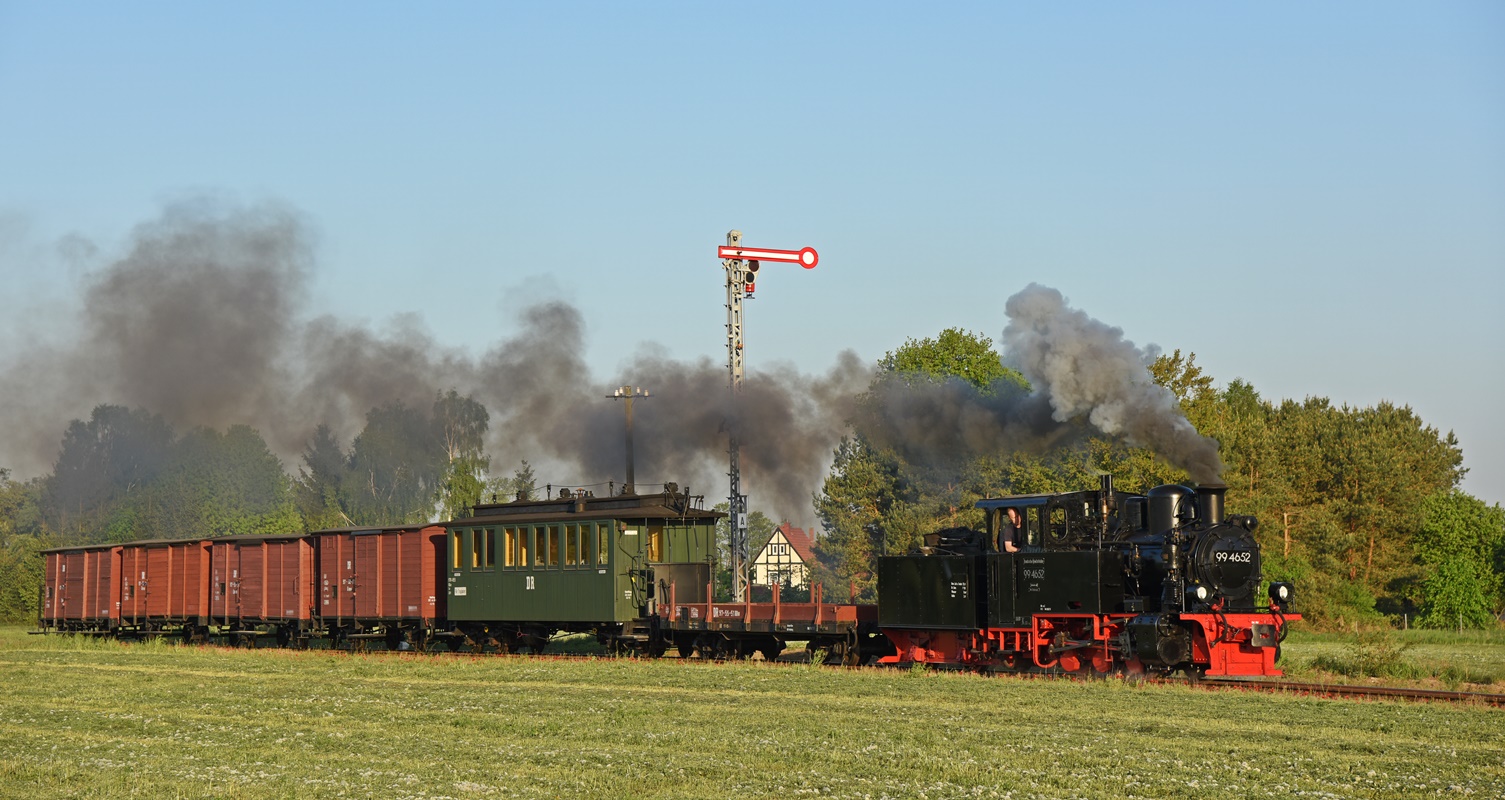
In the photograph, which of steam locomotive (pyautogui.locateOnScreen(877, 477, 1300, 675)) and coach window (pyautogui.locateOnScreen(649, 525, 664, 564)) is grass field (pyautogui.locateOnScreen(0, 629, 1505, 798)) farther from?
coach window (pyautogui.locateOnScreen(649, 525, 664, 564))

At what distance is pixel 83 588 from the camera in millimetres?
44594

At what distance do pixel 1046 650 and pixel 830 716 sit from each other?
6694mm

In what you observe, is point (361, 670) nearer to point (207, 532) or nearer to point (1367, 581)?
point (1367, 581)

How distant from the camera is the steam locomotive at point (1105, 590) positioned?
832 inches

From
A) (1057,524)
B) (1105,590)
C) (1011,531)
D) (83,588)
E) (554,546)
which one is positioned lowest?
(83,588)

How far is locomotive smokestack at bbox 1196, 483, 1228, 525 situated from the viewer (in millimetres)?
21625

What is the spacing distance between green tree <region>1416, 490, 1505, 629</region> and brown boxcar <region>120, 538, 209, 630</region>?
47.0 m

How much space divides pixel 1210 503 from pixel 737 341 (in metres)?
15.4

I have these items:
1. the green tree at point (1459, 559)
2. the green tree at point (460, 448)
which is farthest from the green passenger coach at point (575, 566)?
the green tree at point (1459, 559)

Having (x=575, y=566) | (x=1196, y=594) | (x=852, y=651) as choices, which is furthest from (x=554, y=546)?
(x=1196, y=594)

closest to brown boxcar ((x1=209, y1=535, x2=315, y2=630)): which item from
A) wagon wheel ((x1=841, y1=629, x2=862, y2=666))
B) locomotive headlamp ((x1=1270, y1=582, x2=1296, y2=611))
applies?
wagon wheel ((x1=841, y1=629, x2=862, y2=666))

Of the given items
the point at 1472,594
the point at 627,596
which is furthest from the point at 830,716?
the point at 1472,594

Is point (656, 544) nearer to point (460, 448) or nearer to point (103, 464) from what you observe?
point (460, 448)

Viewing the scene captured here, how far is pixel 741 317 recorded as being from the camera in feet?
116
